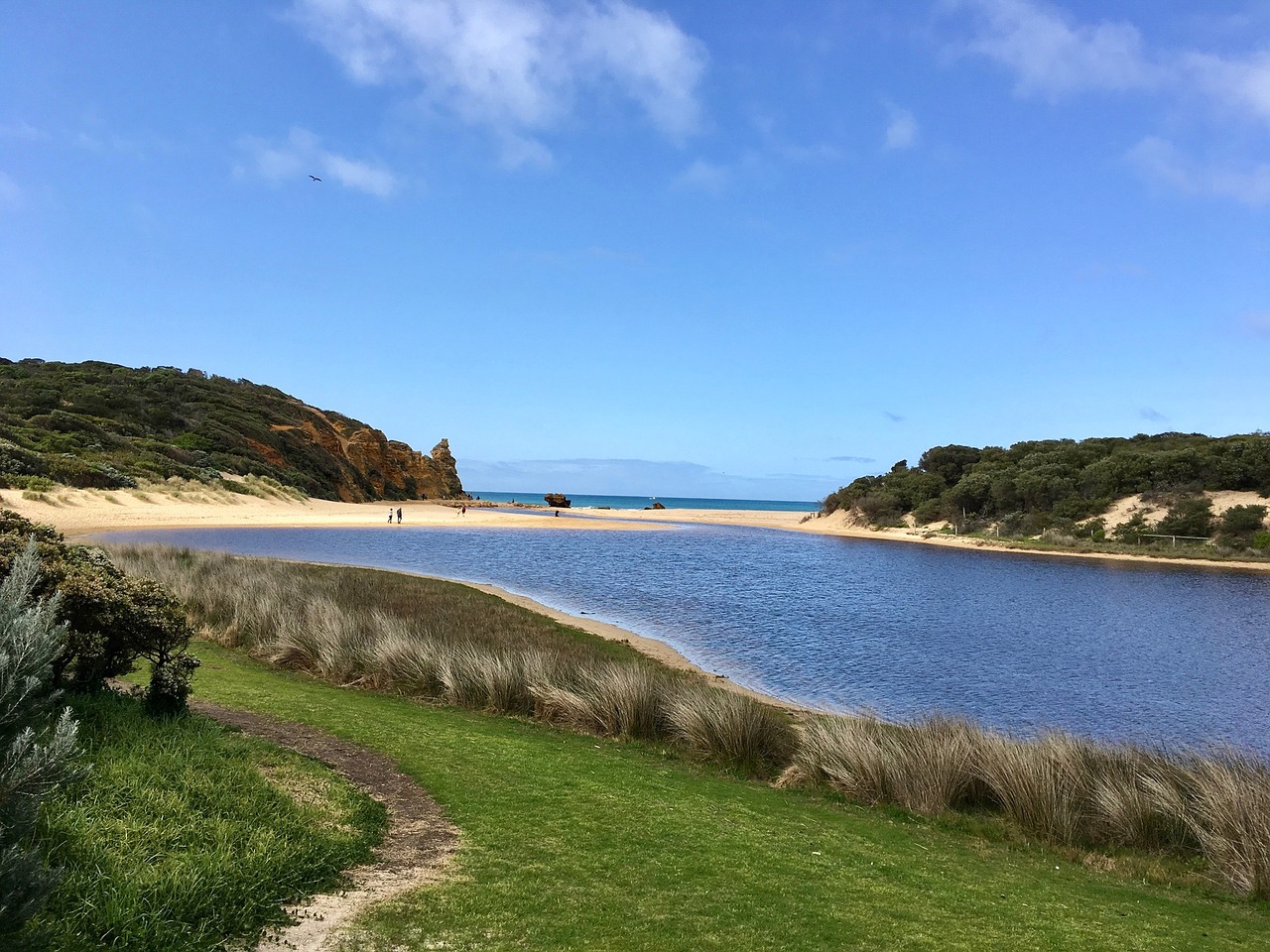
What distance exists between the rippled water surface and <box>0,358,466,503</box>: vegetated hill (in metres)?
13.0

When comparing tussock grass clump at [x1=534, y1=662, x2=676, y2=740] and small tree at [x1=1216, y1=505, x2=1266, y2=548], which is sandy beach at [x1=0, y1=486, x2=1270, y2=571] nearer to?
small tree at [x1=1216, y1=505, x2=1266, y2=548]

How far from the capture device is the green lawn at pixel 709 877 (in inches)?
197

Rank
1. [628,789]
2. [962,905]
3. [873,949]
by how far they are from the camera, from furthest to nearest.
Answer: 1. [628,789]
2. [962,905]
3. [873,949]

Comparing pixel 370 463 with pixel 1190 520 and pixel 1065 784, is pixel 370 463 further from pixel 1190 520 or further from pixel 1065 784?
pixel 1065 784

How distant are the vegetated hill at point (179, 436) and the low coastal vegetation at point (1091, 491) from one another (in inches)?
2391

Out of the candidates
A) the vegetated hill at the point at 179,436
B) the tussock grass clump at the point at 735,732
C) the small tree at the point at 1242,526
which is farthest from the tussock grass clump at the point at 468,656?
the small tree at the point at 1242,526

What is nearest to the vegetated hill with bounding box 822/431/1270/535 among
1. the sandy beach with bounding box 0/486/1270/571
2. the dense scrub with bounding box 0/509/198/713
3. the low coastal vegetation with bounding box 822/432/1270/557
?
the low coastal vegetation with bounding box 822/432/1270/557

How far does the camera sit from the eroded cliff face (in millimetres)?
91812

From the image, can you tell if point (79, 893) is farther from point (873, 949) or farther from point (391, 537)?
point (391, 537)

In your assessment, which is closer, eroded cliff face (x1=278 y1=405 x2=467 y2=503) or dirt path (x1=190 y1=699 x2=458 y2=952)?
dirt path (x1=190 y1=699 x2=458 y2=952)

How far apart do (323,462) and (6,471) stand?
4686 centimetres

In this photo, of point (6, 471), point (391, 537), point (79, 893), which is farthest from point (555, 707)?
point (6, 471)

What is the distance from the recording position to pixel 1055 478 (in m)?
65.9

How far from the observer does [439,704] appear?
12438 mm
